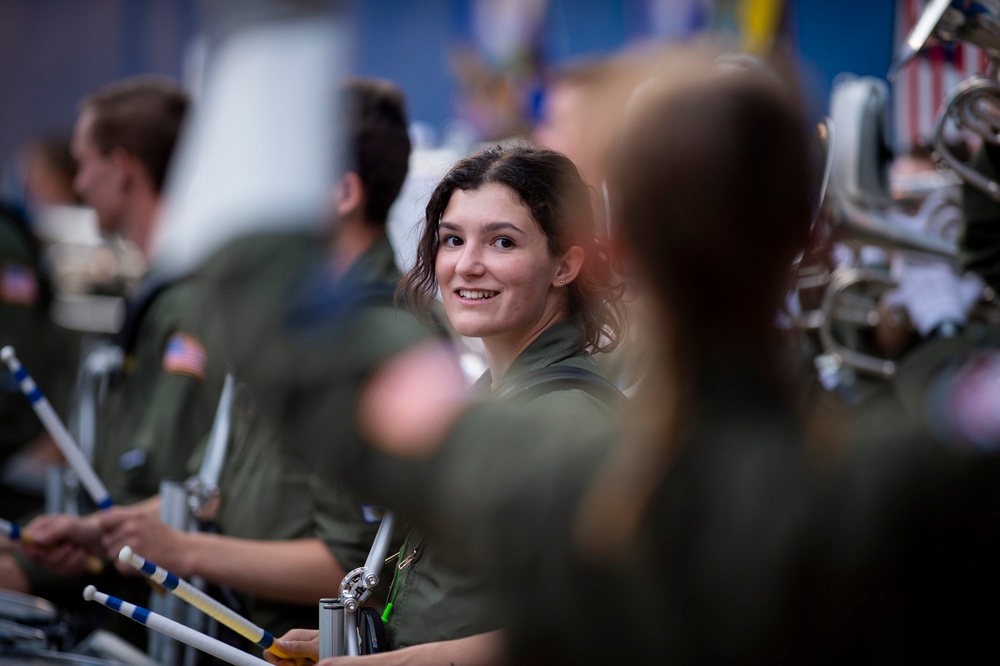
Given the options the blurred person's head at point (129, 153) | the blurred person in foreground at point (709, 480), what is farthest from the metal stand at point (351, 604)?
the blurred person's head at point (129, 153)

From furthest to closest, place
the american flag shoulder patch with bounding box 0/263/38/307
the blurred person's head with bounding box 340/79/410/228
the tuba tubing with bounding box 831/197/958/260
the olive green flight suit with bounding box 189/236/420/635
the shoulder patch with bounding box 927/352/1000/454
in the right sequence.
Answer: the american flag shoulder patch with bounding box 0/263/38/307
the tuba tubing with bounding box 831/197/958/260
the blurred person's head with bounding box 340/79/410/228
the olive green flight suit with bounding box 189/236/420/635
the shoulder patch with bounding box 927/352/1000/454

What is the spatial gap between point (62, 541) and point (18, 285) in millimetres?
1543

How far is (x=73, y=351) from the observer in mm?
5711

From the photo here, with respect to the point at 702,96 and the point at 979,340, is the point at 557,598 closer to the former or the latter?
the point at 702,96

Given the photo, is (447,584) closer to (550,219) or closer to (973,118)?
(550,219)

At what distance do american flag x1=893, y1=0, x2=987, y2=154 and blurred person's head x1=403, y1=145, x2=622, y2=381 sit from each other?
2.31 meters

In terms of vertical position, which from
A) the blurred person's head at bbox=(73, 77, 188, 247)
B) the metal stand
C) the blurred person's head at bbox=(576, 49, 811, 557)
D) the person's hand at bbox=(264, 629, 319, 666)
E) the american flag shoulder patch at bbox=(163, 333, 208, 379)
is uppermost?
the blurred person's head at bbox=(576, 49, 811, 557)

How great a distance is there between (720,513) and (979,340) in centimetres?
270

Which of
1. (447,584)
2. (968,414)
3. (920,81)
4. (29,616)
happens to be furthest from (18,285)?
(968,414)

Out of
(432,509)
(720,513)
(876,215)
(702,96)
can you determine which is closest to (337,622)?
(432,509)

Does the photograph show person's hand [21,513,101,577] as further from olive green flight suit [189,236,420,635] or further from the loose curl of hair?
the loose curl of hair

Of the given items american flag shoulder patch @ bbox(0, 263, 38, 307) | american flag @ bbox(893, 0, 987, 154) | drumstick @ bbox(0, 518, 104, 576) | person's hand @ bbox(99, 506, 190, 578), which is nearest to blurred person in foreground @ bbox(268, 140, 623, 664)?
person's hand @ bbox(99, 506, 190, 578)

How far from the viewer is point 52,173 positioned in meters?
6.28

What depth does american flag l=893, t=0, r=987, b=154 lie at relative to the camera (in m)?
3.69
